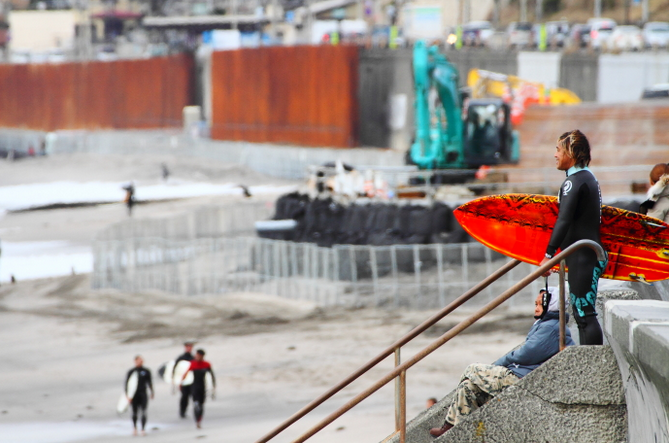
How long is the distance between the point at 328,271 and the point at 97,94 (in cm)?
5709

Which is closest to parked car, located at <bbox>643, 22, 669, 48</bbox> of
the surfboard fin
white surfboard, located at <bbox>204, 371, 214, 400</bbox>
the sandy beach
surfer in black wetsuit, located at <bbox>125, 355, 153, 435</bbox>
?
the sandy beach

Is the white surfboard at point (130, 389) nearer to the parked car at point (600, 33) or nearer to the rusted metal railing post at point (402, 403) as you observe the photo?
the rusted metal railing post at point (402, 403)

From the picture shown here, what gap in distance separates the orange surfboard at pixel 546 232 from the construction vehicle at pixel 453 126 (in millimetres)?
20198

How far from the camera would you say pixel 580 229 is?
5.09 meters

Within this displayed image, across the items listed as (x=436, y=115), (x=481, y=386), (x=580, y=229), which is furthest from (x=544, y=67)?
(x=481, y=386)

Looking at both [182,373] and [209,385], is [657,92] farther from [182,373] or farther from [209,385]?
[182,373]

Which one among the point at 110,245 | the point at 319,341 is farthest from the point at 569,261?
the point at 110,245

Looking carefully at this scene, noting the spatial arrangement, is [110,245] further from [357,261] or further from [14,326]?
[357,261]

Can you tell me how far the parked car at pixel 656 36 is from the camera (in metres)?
43.6

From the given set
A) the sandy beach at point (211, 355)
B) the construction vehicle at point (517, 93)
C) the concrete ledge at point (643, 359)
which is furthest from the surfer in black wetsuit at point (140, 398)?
the construction vehicle at point (517, 93)

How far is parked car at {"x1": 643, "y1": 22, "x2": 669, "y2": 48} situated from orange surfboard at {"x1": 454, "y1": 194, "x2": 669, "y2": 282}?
39.9 metres

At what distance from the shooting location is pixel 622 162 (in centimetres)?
2969

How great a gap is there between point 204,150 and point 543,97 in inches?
994

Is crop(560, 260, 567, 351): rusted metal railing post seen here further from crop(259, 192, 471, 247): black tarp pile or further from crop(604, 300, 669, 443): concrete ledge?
crop(259, 192, 471, 247): black tarp pile
